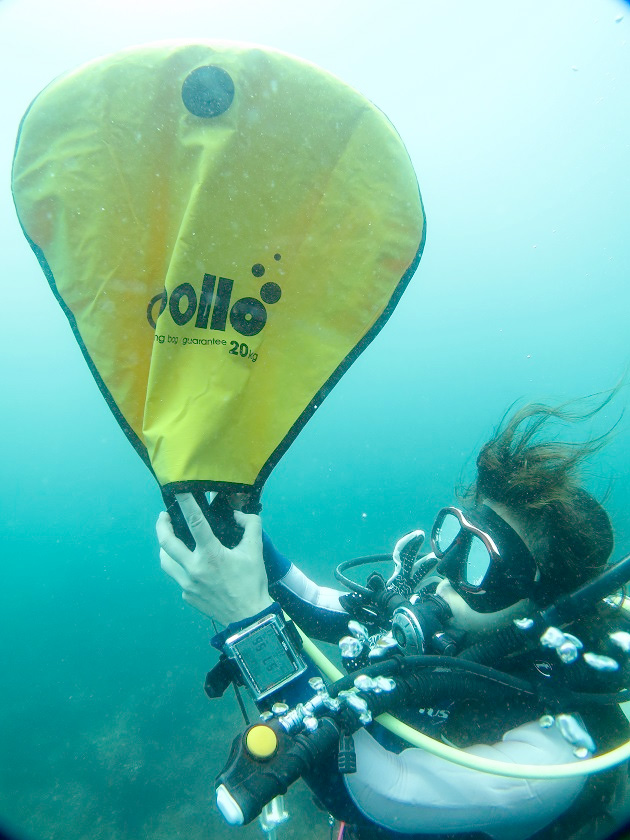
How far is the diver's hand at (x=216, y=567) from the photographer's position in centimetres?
162

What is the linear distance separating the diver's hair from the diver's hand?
1458 millimetres

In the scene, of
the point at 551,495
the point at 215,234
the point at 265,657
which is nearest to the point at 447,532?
the point at 551,495

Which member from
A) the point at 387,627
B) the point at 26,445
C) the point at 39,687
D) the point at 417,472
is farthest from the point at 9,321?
the point at 387,627

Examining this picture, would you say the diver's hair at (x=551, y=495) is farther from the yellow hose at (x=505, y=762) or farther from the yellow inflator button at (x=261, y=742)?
the yellow inflator button at (x=261, y=742)

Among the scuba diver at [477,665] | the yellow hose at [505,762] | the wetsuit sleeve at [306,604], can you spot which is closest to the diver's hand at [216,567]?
the scuba diver at [477,665]

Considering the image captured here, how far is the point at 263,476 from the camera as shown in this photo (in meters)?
1.73

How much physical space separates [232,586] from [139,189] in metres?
1.51

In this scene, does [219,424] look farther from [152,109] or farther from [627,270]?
[627,270]

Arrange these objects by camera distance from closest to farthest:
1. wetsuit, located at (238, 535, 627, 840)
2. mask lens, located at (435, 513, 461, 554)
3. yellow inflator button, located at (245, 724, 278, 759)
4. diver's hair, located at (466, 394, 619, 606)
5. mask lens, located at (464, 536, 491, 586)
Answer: yellow inflator button, located at (245, 724, 278, 759) < wetsuit, located at (238, 535, 627, 840) < diver's hair, located at (466, 394, 619, 606) < mask lens, located at (464, 536, 491, 586) < mask lens, located at (435, 513, 461, 554)

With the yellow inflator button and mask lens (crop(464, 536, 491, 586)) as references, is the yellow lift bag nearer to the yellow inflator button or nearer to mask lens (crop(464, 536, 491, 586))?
the yellow inflator button

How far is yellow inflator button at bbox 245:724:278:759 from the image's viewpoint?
1434 millimetres

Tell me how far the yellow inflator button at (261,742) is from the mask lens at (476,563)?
137cm

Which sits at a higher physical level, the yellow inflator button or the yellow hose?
the yellow hose

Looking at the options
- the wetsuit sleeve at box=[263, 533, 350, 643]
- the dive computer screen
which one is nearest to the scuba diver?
the dive computer screen
